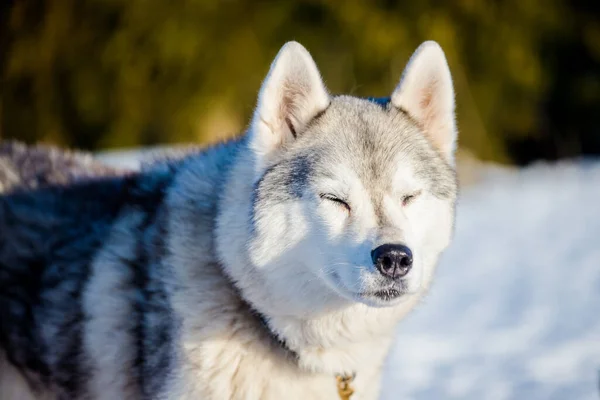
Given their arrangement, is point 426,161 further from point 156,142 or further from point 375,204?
point 156,142

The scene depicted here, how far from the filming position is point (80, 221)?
127 inches

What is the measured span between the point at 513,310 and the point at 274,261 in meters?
2.93

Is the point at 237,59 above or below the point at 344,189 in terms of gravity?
above

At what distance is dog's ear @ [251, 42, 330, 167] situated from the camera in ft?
8.56

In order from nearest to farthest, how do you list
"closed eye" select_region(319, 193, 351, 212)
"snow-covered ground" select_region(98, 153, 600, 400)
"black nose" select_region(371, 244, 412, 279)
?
"black nose" select_region(371, 244, 412, 279), "closed eye" select_region(319, 193, 351, 212), "snow-covered ground" select_region(98, 153, 600, 400)

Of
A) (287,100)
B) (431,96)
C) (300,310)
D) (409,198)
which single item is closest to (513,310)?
(431,96)

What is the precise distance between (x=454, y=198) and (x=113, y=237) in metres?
1.43

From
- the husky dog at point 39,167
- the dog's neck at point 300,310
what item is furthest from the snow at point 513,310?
the husky dog at point 39,167

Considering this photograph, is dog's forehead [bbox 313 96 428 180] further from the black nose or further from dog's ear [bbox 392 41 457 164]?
the black nose

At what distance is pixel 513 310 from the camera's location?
4934 millimetres

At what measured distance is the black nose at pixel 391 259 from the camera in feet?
7.64

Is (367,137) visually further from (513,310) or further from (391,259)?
(513,310)

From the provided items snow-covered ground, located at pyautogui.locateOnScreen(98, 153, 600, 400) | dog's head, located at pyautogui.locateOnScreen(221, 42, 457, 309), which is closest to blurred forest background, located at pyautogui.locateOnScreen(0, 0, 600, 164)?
snow-covered ground, located at pyautogui.locateOnScreen(98, 153, 600, 400)

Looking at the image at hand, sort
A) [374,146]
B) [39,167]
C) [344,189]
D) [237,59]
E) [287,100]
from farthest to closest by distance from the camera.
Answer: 1. [237,59]
2. [39,167]
3. [287,100]
4. [374,146]
5. [344,189]
